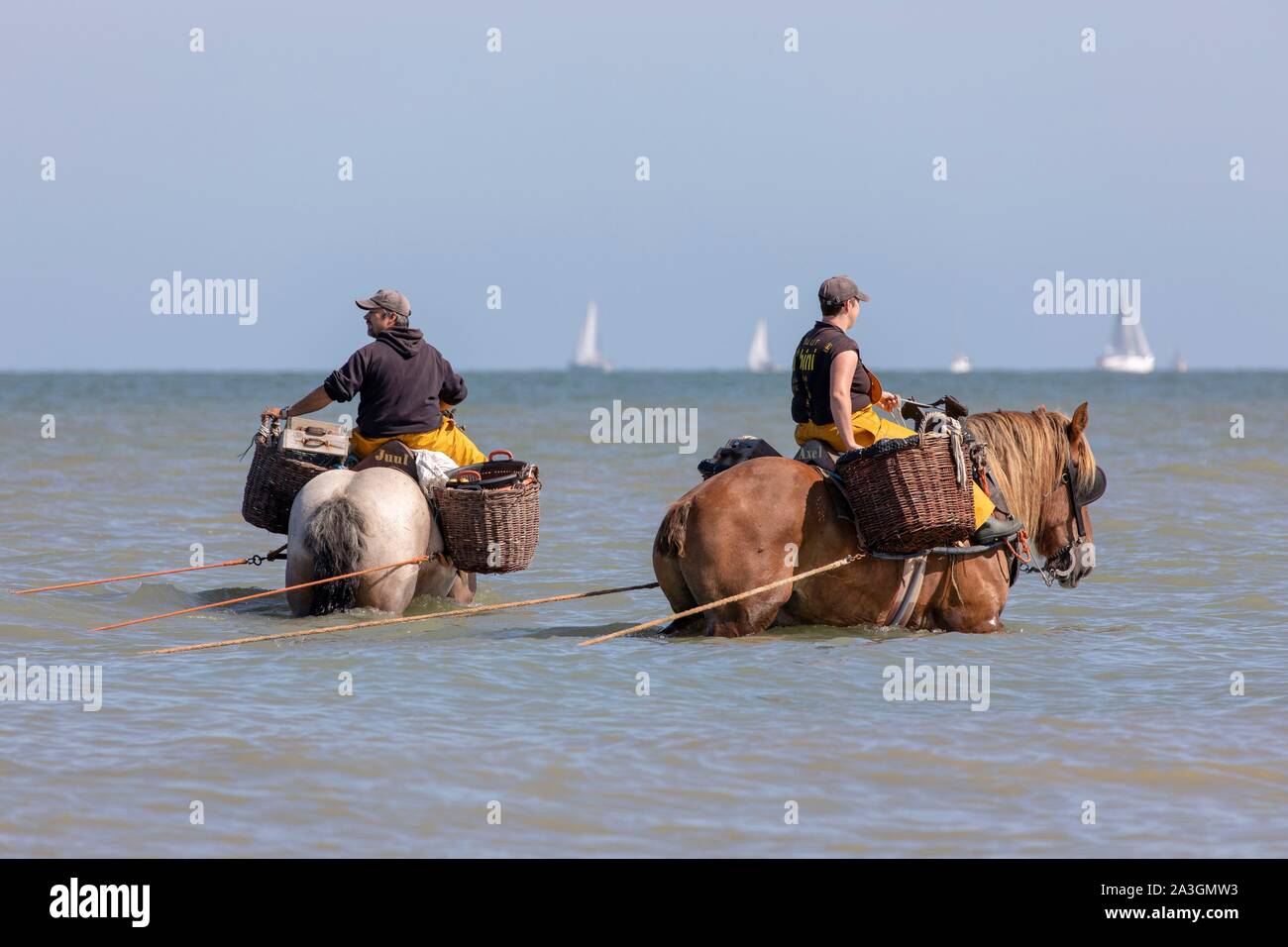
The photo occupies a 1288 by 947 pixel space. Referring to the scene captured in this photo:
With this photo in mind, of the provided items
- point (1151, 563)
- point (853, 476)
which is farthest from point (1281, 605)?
point (853, 476)

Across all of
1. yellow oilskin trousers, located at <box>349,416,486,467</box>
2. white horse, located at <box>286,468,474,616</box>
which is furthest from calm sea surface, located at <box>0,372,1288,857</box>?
yellow oilskin trousers, located at <box>349,416,486,467</box>

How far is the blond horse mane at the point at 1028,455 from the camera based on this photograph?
8.53 meters

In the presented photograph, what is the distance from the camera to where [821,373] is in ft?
26.6

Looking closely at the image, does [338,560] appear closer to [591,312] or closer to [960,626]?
[960,626]

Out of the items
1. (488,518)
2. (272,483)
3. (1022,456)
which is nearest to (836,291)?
(1022,456)

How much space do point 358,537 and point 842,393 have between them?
111 inches

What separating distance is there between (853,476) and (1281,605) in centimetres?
393

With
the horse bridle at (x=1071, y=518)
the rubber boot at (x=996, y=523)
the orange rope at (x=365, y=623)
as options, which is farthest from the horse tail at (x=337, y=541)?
the horse bridle at (x=1071, y=518)

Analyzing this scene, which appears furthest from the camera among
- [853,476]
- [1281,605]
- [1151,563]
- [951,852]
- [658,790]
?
[1151,563]

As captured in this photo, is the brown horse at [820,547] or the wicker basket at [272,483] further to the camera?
the wicker basket at [272,483]

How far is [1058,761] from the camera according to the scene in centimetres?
622

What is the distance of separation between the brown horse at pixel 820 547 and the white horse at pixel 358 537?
5.37ft

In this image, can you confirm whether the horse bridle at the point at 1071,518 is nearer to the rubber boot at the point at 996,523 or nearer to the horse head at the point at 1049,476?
the horse head at the point at 1049,476
